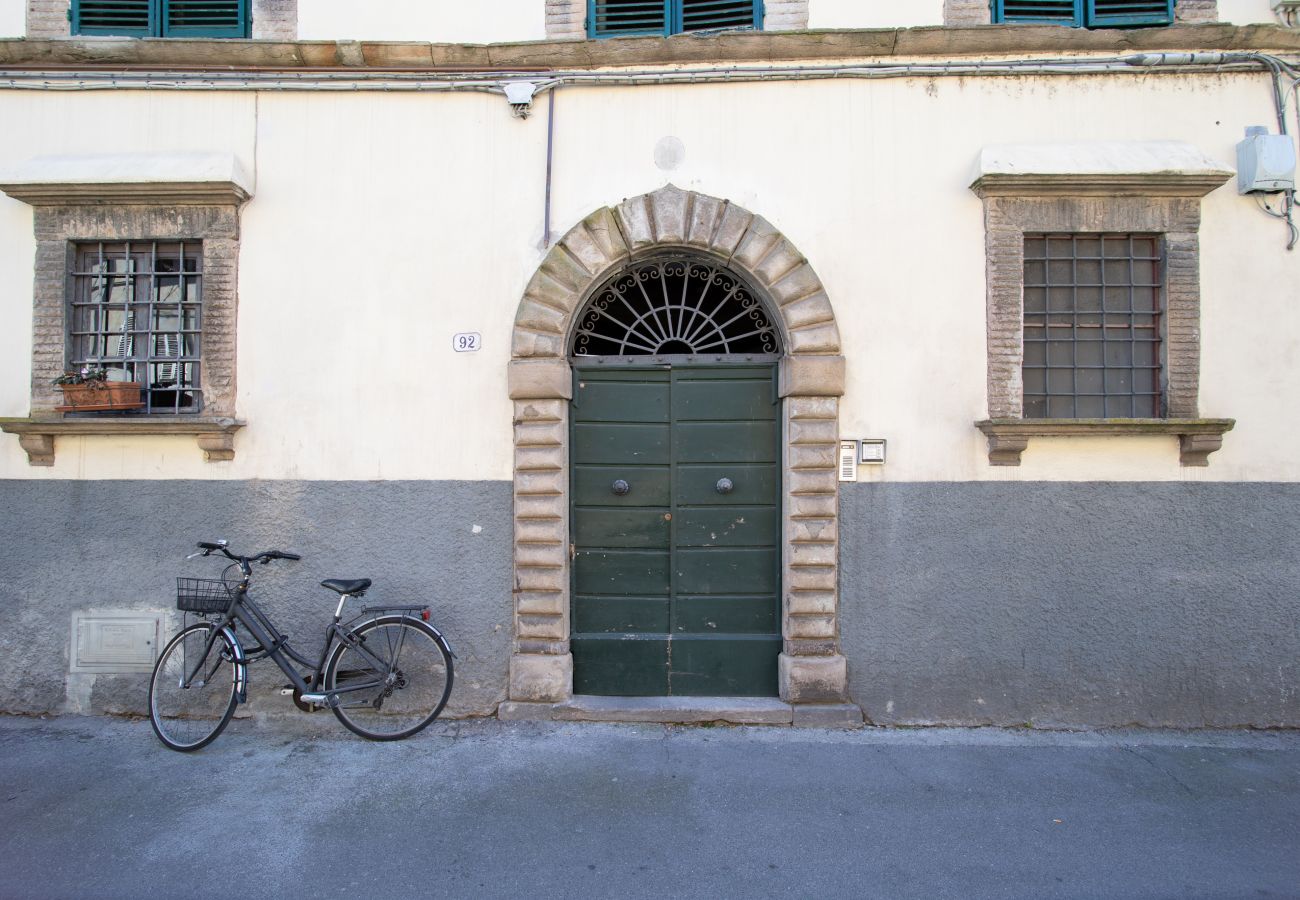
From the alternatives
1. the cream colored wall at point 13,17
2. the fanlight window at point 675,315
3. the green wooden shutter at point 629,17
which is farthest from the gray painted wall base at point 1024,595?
the cream colored wall at point 13,17

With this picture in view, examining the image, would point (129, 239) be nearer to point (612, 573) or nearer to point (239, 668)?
point (239, 668)

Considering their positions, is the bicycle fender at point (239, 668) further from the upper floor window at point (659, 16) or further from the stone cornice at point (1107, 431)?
the stone cornice at point (1107, 431)

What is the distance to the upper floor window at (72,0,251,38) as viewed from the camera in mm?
5789

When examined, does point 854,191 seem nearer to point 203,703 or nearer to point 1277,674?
point 1277,674

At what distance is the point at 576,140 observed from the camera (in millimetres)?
5555

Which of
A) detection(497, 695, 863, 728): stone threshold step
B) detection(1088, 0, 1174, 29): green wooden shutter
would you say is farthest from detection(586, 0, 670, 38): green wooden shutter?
detection(497, 695, 863, 728): stone threshold step

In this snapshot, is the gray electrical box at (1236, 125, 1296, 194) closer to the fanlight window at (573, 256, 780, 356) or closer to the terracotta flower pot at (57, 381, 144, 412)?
the fanlight window at (573, 256, 780, 356)

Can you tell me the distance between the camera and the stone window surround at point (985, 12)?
5.52 m

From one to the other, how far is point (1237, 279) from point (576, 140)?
14.8ft

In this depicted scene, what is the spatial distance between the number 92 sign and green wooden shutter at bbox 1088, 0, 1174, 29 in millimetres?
4766

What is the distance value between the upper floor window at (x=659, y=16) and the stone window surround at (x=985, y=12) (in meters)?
1.35

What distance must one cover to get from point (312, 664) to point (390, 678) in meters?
0.50

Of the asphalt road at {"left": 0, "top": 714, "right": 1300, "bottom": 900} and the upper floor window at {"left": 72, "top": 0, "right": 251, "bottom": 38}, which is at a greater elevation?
the upper floor window at {"left": 72, "top": 0, "right": 251, "bottom": 38}

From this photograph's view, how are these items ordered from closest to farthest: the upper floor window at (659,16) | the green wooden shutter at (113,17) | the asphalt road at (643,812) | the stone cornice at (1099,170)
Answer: the asphalt road at (643,812)
the stone cornice at (1099,170)
the upper floor window at (659,16)
the green wooden shutter at (113,17)
